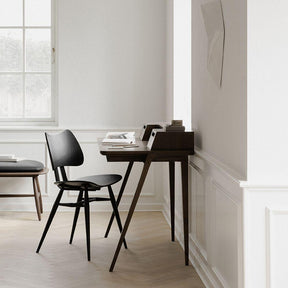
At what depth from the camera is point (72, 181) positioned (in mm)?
4211

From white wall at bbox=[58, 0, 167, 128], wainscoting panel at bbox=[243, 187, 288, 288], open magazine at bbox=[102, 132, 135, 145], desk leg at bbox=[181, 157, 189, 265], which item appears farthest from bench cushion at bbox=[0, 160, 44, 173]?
wainscoting panel at bbox=[243, 187, 288, 288]

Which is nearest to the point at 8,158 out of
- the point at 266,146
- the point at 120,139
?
the point at 120,139

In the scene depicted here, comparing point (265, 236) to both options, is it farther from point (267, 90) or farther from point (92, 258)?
point (92, 258)

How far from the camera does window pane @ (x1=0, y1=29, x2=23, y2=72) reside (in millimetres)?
6062

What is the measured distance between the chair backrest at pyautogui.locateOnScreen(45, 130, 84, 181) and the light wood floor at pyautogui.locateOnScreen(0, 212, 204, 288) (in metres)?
0.67

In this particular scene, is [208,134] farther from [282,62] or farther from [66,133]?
[66,133]

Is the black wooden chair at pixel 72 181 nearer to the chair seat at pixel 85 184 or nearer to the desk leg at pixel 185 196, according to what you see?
the chair seat at pixel 85 184

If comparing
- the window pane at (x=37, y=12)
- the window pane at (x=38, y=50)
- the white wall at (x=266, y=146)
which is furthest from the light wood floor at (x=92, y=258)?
the window pane at (x=37, y=12)

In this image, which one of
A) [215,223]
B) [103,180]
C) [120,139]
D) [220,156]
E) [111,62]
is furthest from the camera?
[111,62]

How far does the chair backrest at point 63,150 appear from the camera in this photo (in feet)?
14.4

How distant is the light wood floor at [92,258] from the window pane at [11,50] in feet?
5.82

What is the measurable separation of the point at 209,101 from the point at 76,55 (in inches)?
108

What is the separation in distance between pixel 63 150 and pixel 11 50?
2016 mm

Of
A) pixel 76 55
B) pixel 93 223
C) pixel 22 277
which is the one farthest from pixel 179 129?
pixel 76 55
